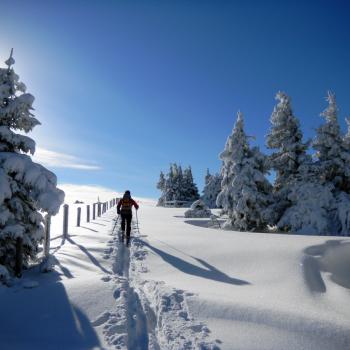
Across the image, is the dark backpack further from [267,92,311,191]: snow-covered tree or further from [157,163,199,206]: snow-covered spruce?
[157,163,199,206]: snow-covered spruce

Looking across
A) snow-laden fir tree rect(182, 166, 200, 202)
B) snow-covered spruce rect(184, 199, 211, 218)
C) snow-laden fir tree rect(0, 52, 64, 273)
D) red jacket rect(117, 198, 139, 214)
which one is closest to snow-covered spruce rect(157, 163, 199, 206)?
snow-laden fir tree rect(182, 166, 200, 202)

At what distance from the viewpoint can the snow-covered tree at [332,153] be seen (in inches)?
753

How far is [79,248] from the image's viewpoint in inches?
413

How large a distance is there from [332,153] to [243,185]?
5.96m

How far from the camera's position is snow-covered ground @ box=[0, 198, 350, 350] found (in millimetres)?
4246

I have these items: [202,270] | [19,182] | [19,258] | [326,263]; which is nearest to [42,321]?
[19,258]

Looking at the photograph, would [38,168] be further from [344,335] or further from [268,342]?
[344,335]

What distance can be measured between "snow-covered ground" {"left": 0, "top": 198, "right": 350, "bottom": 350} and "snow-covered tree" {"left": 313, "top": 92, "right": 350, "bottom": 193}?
1146 cm

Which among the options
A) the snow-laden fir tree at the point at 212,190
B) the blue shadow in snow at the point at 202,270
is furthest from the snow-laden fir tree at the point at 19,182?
the snow-laden fir tree at the point at 212,190

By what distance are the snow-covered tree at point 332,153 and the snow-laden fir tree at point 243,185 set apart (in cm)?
361

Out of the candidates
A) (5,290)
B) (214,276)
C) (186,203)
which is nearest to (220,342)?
(214,276)

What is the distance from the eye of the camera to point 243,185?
62.6 ft

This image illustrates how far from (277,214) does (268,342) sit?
16443 millimetres

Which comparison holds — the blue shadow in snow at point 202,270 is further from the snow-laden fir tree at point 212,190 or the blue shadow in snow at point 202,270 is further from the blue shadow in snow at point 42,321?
the snow-laden fir tree at point 212,190
